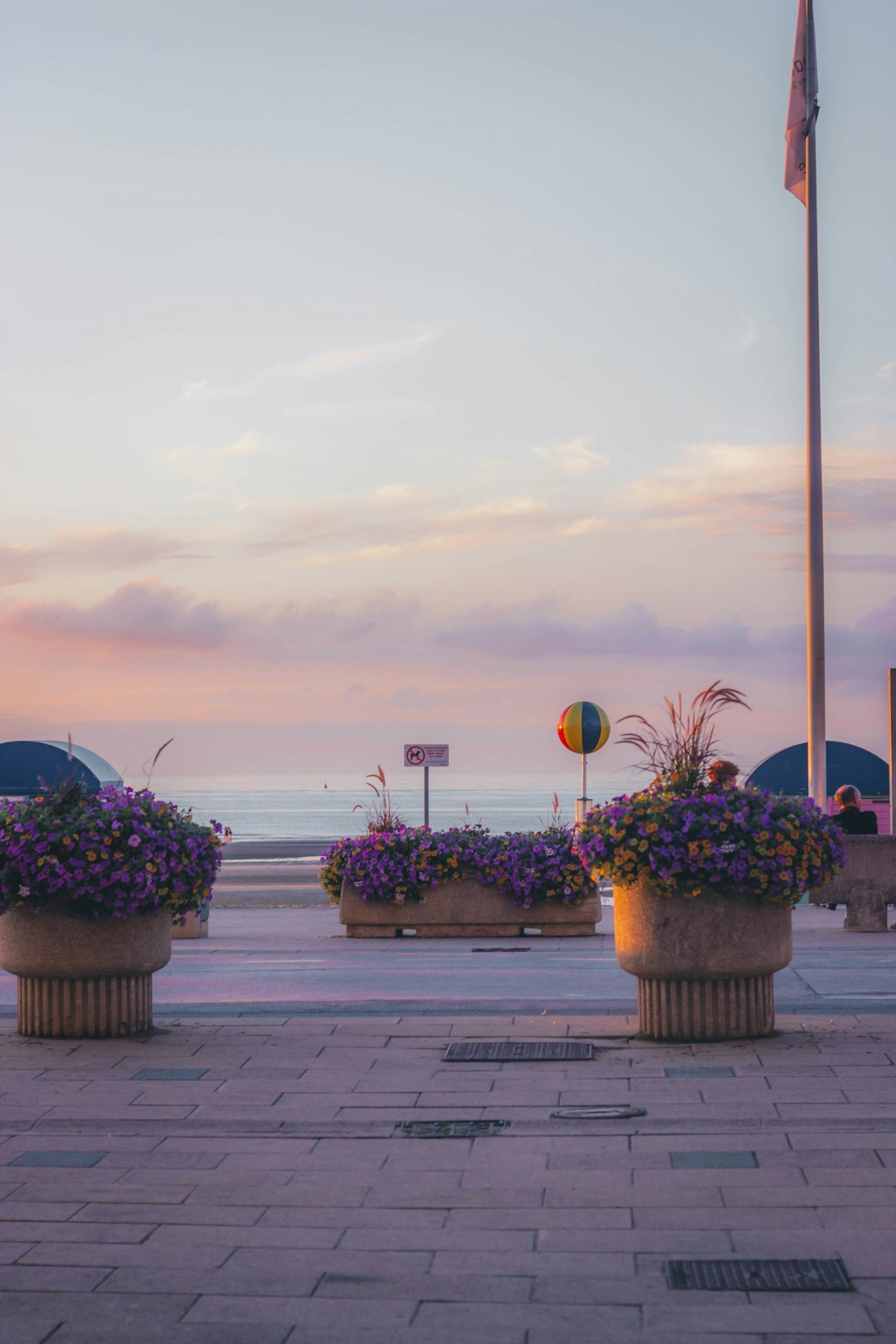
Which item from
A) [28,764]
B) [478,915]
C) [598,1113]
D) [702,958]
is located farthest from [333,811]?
[598,1113]

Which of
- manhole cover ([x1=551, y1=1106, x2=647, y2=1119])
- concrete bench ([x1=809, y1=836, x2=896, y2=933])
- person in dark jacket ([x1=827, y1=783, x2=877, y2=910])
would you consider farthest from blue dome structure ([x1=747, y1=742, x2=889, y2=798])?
manhole cover ([x1=551, y1=1106, x2=647, y2=1119])

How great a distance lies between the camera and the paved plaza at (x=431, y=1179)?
4133 mm

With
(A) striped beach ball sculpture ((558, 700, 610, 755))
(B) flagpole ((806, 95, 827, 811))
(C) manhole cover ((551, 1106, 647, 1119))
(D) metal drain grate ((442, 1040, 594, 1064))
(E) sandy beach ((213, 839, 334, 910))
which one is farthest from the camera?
(A) striped beach ball sculpture ((558, 700, 610, 755))

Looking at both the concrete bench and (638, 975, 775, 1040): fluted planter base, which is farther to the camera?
the concrete bench

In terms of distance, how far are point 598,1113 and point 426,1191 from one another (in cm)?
137

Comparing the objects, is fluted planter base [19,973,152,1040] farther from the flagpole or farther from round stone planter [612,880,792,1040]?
the flagpole

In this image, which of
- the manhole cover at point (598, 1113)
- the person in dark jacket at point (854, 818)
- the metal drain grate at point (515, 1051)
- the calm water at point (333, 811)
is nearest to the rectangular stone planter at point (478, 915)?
the person in dark jacket at point (854, 818)

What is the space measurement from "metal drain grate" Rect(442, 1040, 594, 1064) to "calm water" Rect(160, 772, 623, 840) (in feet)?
112

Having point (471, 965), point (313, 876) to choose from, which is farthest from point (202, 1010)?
point (313, 876)

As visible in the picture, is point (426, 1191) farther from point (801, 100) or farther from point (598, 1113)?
point (801, 100)

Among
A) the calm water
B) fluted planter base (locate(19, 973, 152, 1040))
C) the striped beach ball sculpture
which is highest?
the striped beach ball sculpture

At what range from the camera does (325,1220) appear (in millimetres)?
5012

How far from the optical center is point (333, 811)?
302ft

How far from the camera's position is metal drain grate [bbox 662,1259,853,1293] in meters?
4.25
